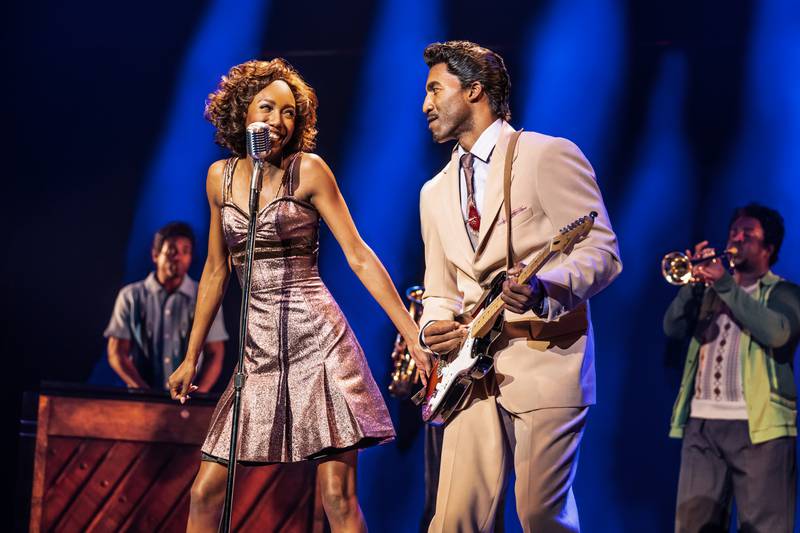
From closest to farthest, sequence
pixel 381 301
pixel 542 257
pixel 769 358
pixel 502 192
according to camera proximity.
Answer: pixel 542 257 < pixel 502 192 < pixel 381 301 < pixel 769 358

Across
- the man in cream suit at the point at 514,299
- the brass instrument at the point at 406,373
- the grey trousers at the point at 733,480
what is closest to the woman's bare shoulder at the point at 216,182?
the man in cream suit at the point at 514,299

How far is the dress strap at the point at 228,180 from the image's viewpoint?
4.05 meters

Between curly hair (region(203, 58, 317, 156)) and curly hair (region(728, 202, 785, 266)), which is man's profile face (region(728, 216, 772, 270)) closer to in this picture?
curly hair (region(728, 202, 785, 266))

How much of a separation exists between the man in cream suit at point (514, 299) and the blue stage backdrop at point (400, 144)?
11.7 ft

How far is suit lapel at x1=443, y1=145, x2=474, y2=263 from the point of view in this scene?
349 cm

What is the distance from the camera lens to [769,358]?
5.79 meters

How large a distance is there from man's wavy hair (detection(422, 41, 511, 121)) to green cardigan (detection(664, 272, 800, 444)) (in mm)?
2677

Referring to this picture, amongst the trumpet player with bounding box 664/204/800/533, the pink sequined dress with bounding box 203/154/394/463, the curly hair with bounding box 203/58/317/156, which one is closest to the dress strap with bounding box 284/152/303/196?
the pink sequined dress with bounding box 203/154/394/463

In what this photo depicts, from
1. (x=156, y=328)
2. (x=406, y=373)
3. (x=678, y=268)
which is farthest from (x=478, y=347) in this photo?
(x=156, y=328)

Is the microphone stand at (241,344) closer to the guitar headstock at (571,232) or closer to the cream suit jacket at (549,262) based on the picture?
the cream suit jacket at (549,262)

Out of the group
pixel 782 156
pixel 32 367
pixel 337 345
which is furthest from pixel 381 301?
pixel 32 367

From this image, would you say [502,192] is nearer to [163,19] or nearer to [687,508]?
[687,508]

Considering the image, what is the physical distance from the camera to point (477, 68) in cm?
366

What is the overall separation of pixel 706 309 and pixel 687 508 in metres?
1.21
